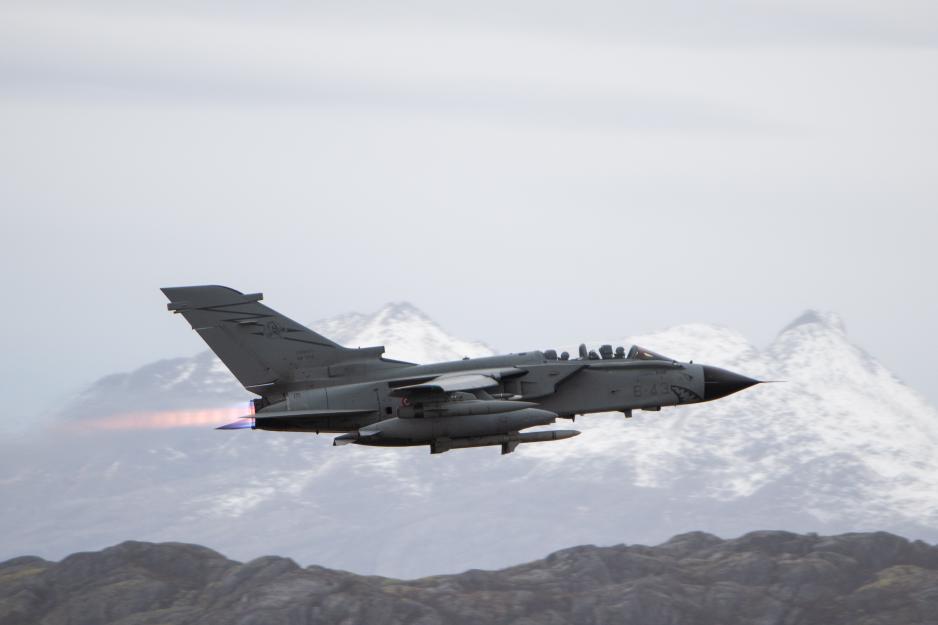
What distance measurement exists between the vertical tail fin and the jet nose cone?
47.6 ft

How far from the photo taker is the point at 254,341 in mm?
61406

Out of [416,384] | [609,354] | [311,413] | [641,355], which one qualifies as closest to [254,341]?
[311,413]

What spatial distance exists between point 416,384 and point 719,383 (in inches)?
533

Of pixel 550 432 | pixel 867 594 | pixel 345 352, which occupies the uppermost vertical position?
pixel 345 352

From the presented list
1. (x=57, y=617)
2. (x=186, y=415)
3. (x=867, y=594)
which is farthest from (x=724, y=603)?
(x=186, y=415)

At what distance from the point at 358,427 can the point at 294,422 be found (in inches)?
108

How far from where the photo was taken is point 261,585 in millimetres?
195625

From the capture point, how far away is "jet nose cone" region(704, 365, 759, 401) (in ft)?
202

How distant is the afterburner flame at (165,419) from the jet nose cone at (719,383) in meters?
21.2

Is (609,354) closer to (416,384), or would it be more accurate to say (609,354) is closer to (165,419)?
(416,384)

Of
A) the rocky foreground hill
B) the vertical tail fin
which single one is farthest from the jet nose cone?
the rocky foreground hill

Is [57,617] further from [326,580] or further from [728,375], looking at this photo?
[728,375]

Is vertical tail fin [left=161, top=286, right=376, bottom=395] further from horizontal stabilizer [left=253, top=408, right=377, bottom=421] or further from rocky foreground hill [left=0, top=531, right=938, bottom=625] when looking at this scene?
rocky foreground hill [left=0, top=531, right=938, bottom=625]

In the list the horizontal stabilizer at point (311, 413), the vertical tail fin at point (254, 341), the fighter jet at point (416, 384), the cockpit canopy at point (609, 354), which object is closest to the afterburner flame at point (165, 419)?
the vertical tail fin at point (254, 341)
